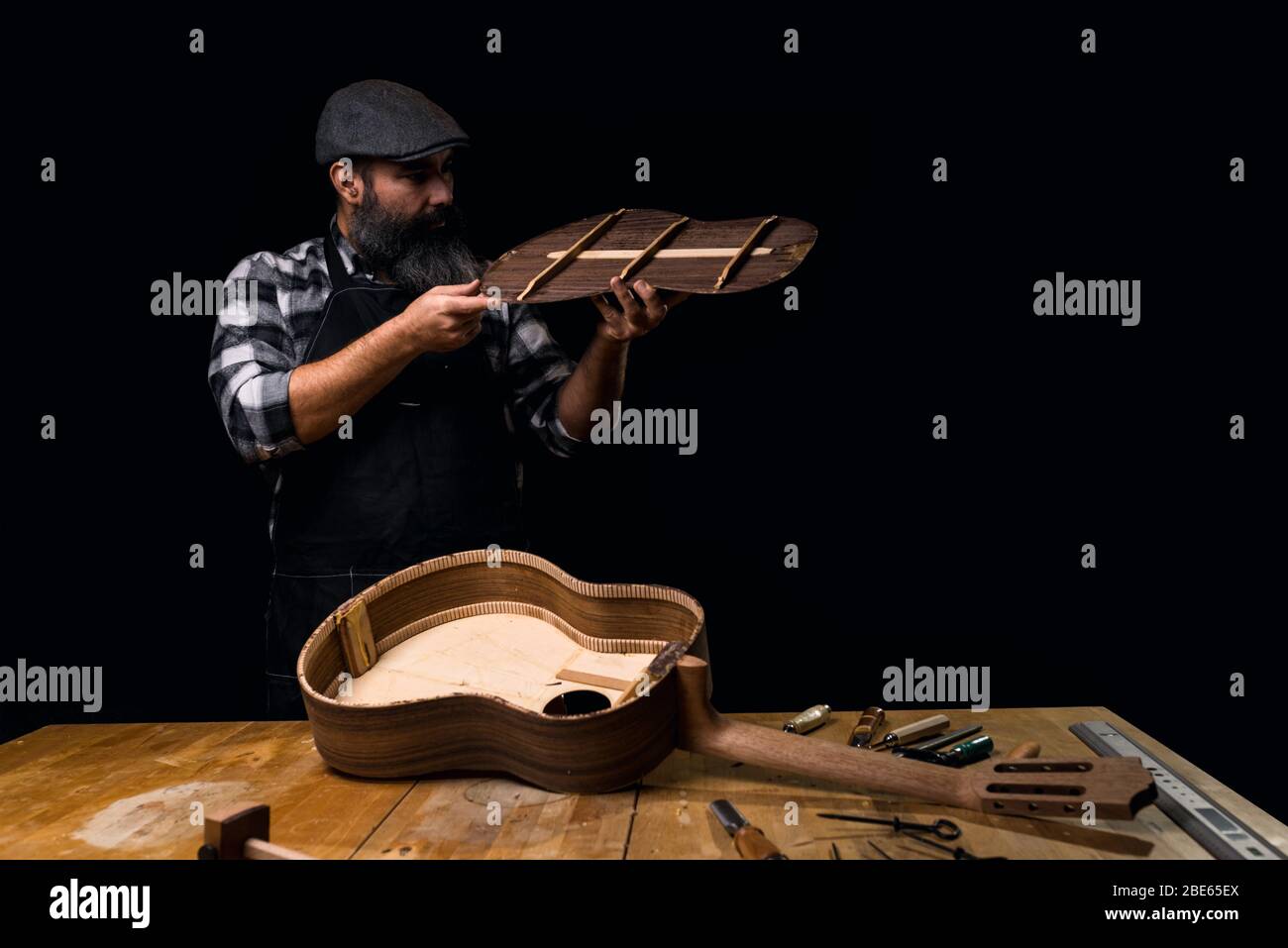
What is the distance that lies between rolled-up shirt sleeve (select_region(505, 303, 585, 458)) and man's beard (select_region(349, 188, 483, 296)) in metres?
0.20

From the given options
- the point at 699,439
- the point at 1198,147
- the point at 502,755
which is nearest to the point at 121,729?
the point at 502,755

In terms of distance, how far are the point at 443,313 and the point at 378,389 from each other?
329 mm

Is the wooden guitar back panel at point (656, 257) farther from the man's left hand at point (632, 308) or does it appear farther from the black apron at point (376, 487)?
the black apron at point (376, 487)

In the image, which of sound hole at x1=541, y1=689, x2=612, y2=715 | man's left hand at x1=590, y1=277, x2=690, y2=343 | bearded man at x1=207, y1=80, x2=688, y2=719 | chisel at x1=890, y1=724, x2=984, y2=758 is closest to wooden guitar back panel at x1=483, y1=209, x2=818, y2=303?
man's left hand at x1=590, y1=277, x2=690, y2=343

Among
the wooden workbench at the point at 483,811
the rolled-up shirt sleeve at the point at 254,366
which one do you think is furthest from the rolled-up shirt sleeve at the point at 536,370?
the wooden workbench at the point at 483,811

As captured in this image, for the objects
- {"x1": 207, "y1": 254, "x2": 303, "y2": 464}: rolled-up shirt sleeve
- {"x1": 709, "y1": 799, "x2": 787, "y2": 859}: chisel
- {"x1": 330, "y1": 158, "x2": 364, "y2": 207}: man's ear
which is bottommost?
{"x1": 709, "y1": 799, "x2": 787, "y2": 859}: chisel

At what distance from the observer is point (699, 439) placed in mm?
3697

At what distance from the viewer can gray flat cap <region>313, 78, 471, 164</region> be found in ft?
9.91

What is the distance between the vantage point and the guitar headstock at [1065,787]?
1.78m

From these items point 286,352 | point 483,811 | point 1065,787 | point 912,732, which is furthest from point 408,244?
point 1065,787

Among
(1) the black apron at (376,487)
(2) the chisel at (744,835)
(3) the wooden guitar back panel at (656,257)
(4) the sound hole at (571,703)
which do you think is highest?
(3) the wooden guitar back panel at (656,257)

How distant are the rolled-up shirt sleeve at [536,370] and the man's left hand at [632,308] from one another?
0.36 metres

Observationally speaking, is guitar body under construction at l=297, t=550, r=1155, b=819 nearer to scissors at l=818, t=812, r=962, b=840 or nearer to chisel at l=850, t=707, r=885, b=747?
scissors at l=818, t=812, r=962, b=840
